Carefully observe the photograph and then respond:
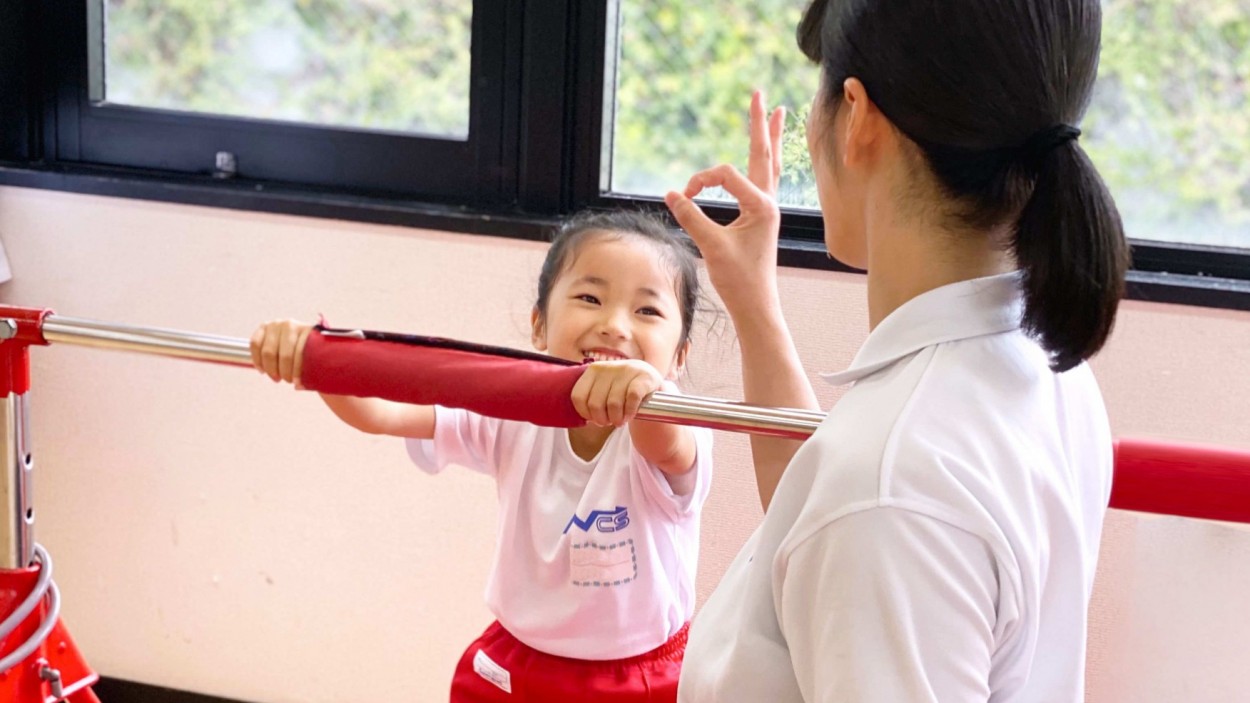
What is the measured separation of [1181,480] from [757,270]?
414mm

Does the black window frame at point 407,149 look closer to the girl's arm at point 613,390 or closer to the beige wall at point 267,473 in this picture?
the beige wall at point 267,473

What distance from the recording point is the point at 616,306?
1.47 metres

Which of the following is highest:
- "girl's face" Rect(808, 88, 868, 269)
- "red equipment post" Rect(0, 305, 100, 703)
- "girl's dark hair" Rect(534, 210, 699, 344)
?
"girl's face" Rect(808, 88, 868, 269)

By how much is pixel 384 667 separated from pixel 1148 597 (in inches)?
47.3

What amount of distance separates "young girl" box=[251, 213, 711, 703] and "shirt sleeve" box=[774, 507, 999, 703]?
659 millimetres

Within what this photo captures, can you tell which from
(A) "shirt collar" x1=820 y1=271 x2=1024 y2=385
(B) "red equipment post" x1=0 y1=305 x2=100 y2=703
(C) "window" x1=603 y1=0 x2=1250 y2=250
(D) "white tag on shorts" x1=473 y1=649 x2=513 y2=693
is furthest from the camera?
(C) "window" x1=603 y1=0 x2=1250 y2=250

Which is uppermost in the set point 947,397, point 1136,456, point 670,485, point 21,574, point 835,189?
point 835,189

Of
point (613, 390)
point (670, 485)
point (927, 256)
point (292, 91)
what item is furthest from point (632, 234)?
point (292, 91)

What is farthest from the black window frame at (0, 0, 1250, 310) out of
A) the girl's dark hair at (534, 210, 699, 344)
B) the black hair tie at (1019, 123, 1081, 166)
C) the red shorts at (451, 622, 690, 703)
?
the black hair tie at (1019, 123, 1081, 166)

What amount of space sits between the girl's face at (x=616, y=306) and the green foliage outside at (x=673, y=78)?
21 cm

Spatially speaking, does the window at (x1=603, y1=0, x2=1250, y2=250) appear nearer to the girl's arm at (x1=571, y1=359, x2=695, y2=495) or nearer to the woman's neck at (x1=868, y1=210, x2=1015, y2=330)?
the girl's arm at (x1=571, y1=359, x2=695, y2=495)

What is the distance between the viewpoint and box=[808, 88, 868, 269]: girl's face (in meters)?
0.83

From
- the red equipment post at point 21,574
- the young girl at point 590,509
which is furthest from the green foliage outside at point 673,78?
the red equipment post at point 21,574

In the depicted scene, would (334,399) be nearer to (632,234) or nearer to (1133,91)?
(632,234)
